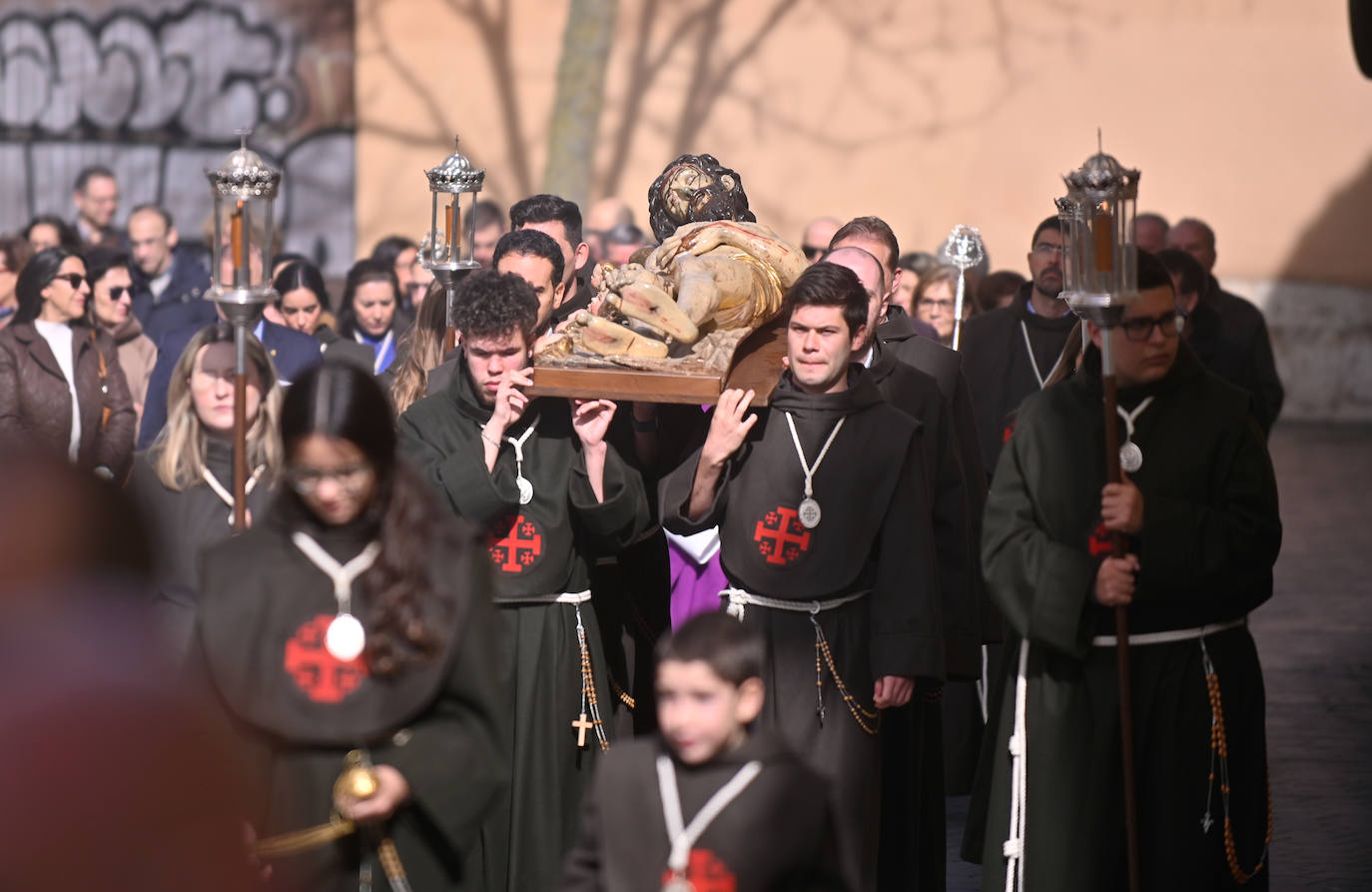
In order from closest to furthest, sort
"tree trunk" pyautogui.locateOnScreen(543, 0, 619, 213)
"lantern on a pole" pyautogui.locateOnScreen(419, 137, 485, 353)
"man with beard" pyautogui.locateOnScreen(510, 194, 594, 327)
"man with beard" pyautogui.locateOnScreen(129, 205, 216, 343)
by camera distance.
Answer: "lantern on a pole" pyautogui.locateOnScreen(419, 137, 485, 353) < "man with beard" pyautogui.locateOnScreen(510, 194, 594, 327) < "man with beard" pyautogui.locateOnScreen(129, 205, 216, 343) < "tree trunk" pyautogui.locateOnScreen(543, 0, 619, 213)

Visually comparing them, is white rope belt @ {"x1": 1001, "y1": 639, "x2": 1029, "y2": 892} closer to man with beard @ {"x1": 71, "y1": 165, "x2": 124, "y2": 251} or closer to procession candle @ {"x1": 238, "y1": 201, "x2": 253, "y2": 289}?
procession candle @ {"x1": 238, "y1": 201, "x2": 253, "y2": 289}

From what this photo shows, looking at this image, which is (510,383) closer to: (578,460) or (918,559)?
(578,460)

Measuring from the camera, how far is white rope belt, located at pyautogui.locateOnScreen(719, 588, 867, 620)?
5.83 meters

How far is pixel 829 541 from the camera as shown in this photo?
5.84m

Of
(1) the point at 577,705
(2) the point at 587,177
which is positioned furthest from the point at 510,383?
(2) the point at 587,177

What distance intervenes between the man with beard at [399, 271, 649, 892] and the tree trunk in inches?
463

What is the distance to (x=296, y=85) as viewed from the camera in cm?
1986

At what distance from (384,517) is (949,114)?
15.9 metres

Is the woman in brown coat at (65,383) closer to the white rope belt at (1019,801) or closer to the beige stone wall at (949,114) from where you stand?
the white rope belt at (1019,801)

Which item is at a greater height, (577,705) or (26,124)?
(26,124)

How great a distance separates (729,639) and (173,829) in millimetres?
1473

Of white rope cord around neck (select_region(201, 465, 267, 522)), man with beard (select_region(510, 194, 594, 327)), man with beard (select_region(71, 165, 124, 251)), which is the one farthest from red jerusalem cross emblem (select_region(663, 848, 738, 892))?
man with beard (select_region(71, 165, 124, 251))

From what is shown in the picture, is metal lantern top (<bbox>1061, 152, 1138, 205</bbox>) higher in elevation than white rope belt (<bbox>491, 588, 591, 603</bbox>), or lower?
higher

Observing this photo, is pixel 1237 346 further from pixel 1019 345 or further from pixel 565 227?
pixel 565 227
